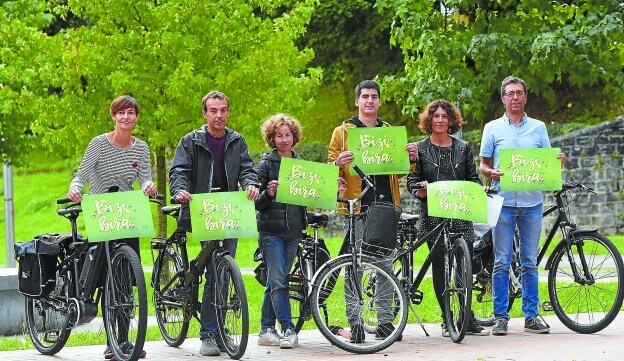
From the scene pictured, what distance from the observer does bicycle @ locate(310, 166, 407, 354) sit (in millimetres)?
10273

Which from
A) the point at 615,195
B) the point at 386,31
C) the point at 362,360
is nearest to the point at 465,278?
the point at 362,360

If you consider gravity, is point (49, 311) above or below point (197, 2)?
below

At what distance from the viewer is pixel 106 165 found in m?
10.3

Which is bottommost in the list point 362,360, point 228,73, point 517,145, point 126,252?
point 362,360

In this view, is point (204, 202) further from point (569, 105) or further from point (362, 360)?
point (569, 105)

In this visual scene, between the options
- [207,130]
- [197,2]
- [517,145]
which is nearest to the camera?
[207,130]

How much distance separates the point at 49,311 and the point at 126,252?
144cm

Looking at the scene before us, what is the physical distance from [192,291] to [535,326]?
293cm

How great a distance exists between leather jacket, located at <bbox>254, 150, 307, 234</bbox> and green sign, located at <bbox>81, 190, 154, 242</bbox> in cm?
110

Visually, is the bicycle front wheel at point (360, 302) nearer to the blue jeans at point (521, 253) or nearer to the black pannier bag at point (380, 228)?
the black pannier bag at point (380, 228)

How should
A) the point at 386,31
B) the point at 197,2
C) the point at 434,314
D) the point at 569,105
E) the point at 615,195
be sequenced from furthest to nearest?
1. the point at 386,31
2. the point at 569,105
3. the point at 615,195
4. the point at 197,2
5. the point at 434,314

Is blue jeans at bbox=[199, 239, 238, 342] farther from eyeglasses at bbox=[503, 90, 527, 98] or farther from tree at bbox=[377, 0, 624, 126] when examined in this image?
tree at bbox=[377, 0, 624, 126]

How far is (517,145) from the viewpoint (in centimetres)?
1157

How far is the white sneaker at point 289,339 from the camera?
10734 millimetres
